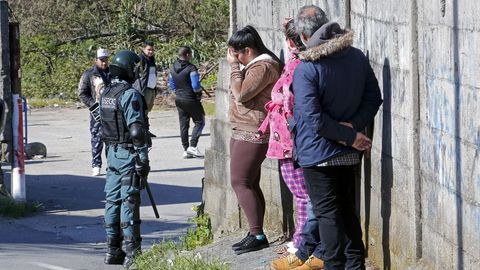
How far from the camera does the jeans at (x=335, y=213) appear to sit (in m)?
6.85

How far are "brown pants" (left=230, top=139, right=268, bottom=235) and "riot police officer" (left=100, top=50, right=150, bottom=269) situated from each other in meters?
0.88

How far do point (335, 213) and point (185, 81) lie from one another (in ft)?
36.4

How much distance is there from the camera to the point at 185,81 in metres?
17.8

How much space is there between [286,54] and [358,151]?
218cm

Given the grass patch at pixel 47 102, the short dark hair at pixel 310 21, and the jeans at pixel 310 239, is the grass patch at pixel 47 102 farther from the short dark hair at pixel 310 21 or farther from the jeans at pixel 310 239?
the short dark hair at pixel 310 21

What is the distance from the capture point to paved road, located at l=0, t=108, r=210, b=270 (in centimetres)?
1055

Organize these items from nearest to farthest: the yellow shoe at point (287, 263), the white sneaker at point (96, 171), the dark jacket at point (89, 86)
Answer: the yellow shoe at point (287, 263) < the dark jacket at point (89, 86) < the white sneaker at point (96, 171)

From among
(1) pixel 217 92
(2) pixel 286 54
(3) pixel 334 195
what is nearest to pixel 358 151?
(3) pixel 334 195

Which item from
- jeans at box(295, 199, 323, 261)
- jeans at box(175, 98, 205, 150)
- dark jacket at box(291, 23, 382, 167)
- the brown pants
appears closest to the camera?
dark jacket at box(291, 23, 382, 167)

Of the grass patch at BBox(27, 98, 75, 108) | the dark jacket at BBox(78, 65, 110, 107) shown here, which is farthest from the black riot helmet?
the grass patch at BBox(27, 98, 75, 108)

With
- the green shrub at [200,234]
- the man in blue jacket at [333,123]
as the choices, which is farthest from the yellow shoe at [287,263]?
the green shrub at [200,234]

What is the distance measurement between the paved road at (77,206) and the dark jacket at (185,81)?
1083mm

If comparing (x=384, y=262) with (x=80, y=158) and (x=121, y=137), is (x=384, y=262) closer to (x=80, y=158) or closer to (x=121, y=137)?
(x=121, y=137)

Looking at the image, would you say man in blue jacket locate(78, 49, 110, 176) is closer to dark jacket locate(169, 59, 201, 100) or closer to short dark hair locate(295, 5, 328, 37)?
dark jacket locate(169, 59, 201, 100)
